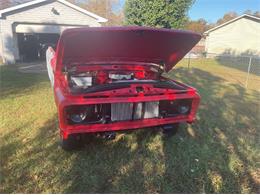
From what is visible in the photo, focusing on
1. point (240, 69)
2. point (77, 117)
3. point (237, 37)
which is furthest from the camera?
point (237, 37)

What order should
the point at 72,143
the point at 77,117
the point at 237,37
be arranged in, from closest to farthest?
the point at 77,117 → the point at 72,143 → the point at 237,37

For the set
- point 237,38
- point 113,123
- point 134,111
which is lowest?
point 113,123

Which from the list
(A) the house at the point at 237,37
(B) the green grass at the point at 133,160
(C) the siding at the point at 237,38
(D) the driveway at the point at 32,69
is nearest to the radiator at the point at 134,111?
(B) the green grass at the point at 133,160

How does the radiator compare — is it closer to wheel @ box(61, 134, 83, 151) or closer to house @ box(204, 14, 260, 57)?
wheel @ box(61, 134, 83, 151)

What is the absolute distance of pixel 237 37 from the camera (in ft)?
87.9

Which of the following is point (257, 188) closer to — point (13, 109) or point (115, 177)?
point (115, 177)

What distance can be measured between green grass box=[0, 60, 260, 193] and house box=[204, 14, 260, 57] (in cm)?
2287

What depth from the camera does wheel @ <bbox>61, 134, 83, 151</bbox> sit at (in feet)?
10.1

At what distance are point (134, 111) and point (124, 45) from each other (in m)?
0.99

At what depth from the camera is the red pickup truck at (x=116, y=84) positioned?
2.66 m

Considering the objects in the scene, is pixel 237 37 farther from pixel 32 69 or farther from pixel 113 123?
pixel 113 123

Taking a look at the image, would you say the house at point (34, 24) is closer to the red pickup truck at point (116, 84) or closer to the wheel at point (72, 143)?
the red pickup truck at point (116, 84)

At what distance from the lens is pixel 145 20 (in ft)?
35.3

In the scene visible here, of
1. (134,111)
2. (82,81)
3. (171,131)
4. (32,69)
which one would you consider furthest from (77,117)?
(32,69)
